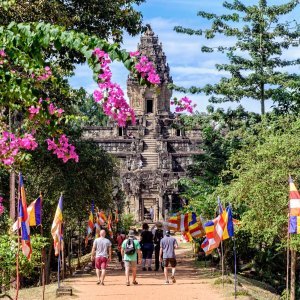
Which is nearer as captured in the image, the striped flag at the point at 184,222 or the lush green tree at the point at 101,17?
the lush green tree at the point at 101,17

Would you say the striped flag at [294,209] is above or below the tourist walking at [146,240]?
above

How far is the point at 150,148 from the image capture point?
52812mm

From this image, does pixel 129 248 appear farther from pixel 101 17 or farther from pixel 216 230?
pixel 101 17

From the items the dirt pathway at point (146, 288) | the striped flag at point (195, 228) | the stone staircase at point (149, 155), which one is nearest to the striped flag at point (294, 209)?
the dirt pathway at point (146, 288)

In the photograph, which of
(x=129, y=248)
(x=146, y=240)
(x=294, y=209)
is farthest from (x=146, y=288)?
(x=294, y=209)

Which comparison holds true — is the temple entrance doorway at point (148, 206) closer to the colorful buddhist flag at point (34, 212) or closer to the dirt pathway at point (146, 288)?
the dirt pathway at point (146, 288)

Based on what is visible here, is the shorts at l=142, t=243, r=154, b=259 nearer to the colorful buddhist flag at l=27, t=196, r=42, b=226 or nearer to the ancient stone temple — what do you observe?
the colorful buddhist flag at l=27, t=196, r=42, b=226

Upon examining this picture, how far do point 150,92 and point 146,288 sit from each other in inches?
1658

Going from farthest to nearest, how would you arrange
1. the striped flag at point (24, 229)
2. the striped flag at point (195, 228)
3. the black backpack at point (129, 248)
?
the striped flag at point (195, 228) → the black backpack at point (129, 248) → the striped flag at point (24, 229)

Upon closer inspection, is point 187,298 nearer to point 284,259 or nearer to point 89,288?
point 89,288

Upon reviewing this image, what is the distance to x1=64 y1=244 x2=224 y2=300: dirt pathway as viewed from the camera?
13672 millimetres

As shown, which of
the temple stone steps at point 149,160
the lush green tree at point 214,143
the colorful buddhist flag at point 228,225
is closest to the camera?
the colorful buddhist flag at point 228,225

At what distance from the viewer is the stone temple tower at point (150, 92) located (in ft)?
184

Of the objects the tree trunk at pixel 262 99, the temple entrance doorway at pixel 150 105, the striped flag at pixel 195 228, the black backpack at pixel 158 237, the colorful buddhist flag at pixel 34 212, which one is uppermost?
the temple entrance doorway at pixel 150 105
